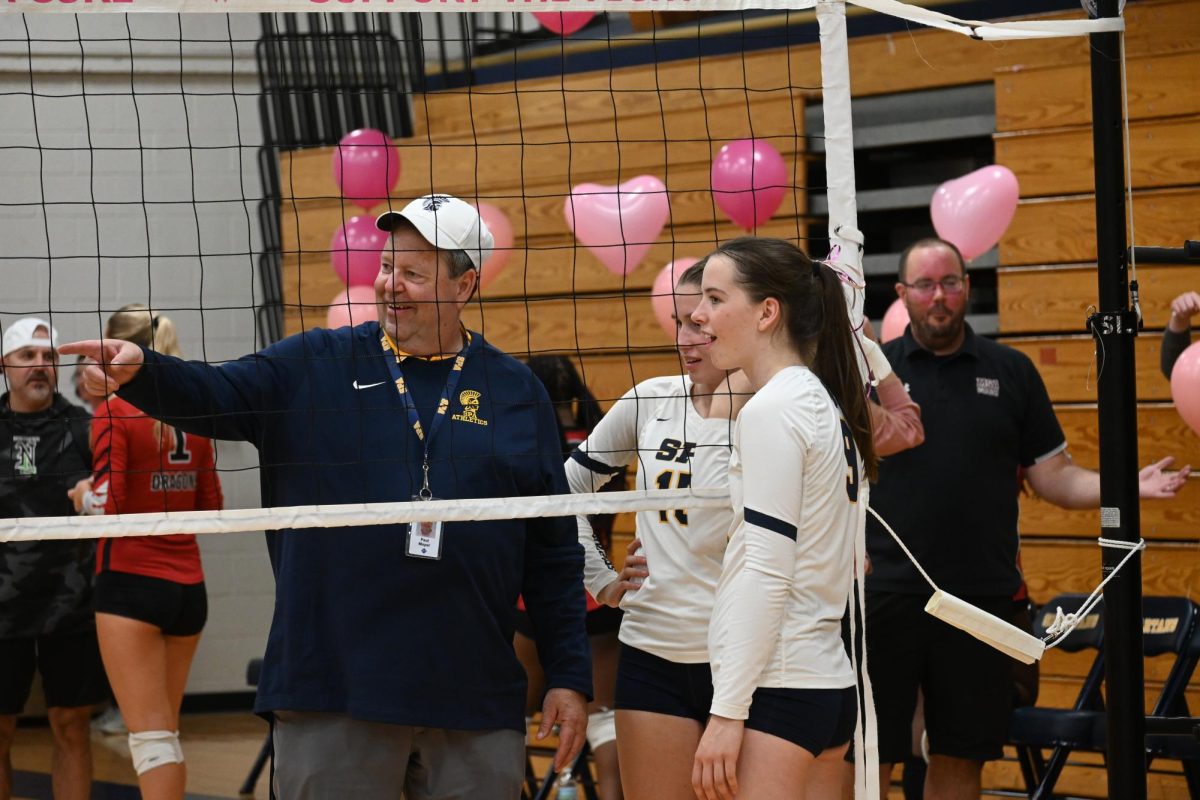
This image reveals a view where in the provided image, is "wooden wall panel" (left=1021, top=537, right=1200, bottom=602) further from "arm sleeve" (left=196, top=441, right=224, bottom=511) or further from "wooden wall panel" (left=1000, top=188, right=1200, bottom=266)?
"arm sleeve" (left=196, top=441, right=224, bottom=511)

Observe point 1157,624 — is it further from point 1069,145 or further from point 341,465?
point 341,465

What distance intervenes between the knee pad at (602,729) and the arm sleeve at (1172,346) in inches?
88.1

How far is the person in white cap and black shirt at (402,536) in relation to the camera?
2504mm

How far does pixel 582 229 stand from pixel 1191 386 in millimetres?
2417

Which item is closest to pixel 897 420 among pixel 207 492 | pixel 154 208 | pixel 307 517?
pixel 307 517

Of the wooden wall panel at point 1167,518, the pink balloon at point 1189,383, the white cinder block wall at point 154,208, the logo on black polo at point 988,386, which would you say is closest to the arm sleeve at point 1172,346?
the pink balloon at point 1189,383

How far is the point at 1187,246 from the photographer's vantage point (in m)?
2.99

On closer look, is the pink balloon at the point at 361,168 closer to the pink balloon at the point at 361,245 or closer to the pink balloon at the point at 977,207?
the pink balloon at the point at 361,245

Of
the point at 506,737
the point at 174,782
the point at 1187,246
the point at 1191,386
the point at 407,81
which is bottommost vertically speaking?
the point at 174,782

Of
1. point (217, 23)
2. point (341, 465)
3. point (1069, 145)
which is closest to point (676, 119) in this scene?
point (1069, 145)

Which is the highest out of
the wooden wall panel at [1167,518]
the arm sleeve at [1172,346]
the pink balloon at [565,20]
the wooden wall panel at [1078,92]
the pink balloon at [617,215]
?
the pink balloon at [565,20]

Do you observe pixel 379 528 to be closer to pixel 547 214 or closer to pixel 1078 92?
pixel 1078 92

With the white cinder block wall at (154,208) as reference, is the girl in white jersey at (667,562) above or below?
below

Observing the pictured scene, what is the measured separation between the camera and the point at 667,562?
307 centimetres
